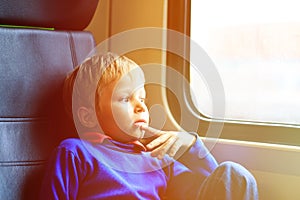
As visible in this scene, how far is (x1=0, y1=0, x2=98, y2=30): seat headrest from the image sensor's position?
46.2 inches

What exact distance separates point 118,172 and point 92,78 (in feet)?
0.82

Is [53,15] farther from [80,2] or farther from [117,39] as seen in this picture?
[117,39]

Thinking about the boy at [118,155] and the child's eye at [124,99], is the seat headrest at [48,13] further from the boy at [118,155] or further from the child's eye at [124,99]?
the child's eye at [124,99]

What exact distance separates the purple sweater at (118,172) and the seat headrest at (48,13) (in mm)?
328

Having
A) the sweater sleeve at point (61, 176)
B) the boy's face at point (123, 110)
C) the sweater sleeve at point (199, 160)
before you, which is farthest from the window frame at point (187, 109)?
the sweater sleeve at point (61, 176)

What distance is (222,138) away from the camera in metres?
1.46

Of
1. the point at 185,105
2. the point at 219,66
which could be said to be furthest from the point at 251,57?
the point at 185,105

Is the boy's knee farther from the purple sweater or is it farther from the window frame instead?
the window frame

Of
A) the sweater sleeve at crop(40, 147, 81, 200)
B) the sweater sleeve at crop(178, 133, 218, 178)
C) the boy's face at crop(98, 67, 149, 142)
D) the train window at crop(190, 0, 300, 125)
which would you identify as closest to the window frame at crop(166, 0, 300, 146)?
the train window at crop(190, 0, 300, 125)

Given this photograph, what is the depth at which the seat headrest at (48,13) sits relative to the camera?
46.2 inches

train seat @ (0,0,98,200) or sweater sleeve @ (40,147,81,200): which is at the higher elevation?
train seat @ (0,0,98,200)

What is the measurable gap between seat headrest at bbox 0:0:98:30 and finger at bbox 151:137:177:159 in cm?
40

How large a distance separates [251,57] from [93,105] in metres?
0.53

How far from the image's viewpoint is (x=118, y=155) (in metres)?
1.21
